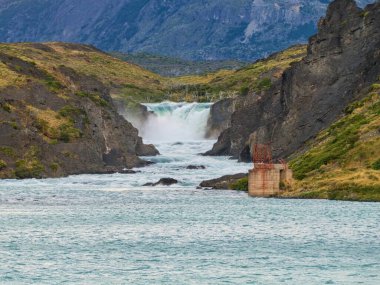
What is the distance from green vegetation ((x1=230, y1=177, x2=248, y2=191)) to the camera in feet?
476

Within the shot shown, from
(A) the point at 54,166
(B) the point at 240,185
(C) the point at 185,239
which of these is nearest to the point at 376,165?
(B) the point at 240,185

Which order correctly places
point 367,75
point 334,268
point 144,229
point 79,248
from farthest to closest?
point 367,75 → point 144,229 → point 79,248 → point 334,268

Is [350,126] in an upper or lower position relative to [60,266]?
upper

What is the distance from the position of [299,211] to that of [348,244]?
2451 cm

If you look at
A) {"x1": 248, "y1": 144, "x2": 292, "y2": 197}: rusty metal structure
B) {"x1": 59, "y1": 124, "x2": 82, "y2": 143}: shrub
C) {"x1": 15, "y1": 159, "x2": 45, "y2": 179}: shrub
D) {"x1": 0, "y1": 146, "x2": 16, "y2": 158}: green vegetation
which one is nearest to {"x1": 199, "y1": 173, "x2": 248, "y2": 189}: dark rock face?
{"x1": 248, "y1": 144, "x2": 292, "y2": 197}: rusty metal structure

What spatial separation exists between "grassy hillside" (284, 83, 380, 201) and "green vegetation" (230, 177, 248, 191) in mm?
6724

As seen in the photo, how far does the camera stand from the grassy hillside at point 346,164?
396ft

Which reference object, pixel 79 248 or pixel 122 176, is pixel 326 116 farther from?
pixel 79 248

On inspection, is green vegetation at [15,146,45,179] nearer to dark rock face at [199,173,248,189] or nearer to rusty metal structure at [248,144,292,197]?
dark rock face at [199,173,248,189]

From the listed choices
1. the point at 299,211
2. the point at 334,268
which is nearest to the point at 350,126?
the point at 299,211

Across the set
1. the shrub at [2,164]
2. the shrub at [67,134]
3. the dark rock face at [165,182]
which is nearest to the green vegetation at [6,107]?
the shrub at [67,134]

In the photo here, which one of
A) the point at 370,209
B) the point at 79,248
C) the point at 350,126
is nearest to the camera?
the point at 79,248

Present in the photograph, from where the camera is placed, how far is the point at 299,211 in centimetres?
11244

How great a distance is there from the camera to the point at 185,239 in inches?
3659
